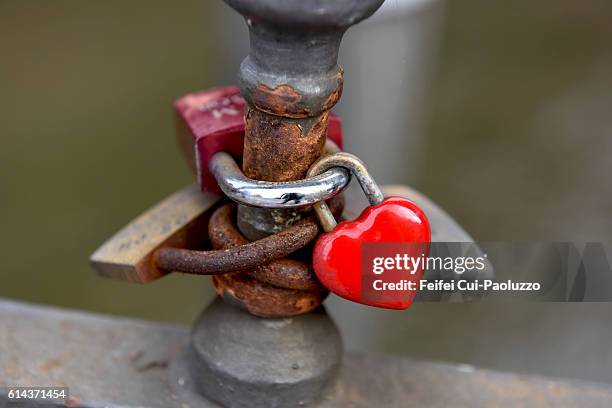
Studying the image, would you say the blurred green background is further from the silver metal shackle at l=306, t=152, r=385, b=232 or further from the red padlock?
the silver metal shackle at l=306, t=152, r=385, b=232

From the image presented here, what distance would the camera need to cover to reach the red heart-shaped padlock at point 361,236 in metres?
0.49

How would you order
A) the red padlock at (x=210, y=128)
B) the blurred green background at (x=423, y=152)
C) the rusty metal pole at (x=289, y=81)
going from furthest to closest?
the blurred green background at (x=423, y=152), the red padlock at (x=210, y=128), the rusty metal pole at (x=289, y=81)

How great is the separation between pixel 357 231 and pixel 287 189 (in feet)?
0.18

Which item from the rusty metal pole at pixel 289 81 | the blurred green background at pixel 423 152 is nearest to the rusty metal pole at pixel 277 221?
the rusty metal pole at pixel 289 81

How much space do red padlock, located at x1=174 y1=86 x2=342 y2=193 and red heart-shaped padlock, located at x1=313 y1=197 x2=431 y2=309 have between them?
93 millimetres

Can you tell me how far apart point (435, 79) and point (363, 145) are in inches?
59.0

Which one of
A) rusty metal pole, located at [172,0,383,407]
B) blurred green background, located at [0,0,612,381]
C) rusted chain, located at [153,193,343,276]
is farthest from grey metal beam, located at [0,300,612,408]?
blurred green background, located at [0,0,612,381]

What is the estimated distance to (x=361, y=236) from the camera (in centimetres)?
49

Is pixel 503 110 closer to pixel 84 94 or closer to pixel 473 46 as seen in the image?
pixel 473 46

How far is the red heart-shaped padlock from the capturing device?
0.49 m

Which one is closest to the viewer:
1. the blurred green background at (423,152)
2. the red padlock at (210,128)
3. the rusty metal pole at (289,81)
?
the rusty metal pole at (289,81)

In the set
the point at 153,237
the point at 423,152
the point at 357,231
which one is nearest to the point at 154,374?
the point at 153,237

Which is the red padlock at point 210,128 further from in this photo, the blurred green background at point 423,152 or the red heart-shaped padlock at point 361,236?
the blurred green background at point 423,152

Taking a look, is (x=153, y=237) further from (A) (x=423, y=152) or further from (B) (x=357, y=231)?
(A) (x=423, y=152)
